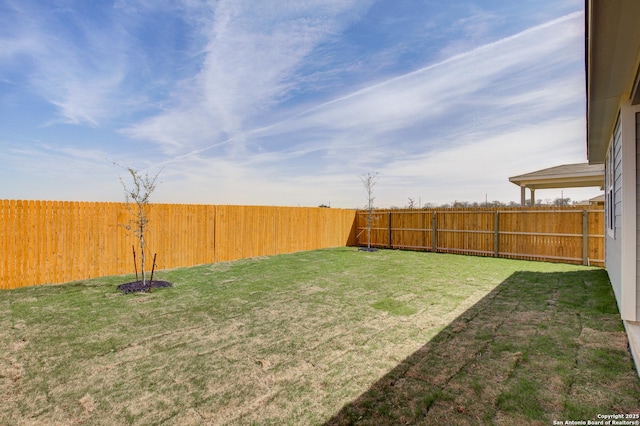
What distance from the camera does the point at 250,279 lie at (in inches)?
252

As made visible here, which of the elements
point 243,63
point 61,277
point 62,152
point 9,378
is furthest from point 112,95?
point 9,378

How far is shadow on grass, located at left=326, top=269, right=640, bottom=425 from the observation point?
76.0 inches

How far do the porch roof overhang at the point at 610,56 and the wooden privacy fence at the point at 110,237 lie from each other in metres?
8.38

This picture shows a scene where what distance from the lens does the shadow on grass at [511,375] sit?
1.93 meters

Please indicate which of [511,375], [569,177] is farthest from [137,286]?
[569,177]

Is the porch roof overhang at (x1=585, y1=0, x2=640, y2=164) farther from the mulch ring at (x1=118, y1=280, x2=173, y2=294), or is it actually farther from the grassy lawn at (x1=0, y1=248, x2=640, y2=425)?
the mulch ring at (x1=118, y1=280, x2=173, y2=294)

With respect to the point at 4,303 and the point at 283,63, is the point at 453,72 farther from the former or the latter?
the point at 4,303

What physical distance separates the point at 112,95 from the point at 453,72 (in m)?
8.88

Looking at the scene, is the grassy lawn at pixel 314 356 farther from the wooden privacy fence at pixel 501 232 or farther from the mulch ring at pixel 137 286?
the wooden privacy fence at pixel 501 232

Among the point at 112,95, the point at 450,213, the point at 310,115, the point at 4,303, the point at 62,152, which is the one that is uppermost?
the point at 310,115

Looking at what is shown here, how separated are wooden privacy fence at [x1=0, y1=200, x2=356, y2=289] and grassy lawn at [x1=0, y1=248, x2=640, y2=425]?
78 cm

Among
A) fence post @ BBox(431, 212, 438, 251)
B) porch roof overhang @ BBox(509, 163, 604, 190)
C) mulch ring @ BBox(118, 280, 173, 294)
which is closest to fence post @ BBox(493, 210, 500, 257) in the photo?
fence post @ BBox(431, 212, 438, 251)

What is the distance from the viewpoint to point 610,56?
8.80 feet

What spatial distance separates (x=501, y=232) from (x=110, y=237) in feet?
36.9
